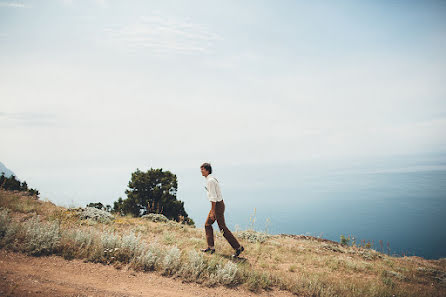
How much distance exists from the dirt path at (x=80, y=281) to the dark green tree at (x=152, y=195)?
13.7 m

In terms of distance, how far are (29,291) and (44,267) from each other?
4.27 ft

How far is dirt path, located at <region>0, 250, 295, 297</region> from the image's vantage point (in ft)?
12.0

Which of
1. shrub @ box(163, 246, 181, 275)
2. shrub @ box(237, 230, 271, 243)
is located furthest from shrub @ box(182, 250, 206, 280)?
shrub @ box(237, 230, 271, 243)

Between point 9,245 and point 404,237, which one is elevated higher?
point 9,245

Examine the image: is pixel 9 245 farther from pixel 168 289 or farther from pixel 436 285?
pixel 436 285

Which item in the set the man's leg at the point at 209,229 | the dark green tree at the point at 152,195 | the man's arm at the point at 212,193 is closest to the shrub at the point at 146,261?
the man's leg at the point at 209,229

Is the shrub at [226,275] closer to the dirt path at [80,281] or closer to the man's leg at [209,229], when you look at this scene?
the dirt path at [80,281]

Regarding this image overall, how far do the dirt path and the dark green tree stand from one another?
44.9ft

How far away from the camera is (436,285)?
7531 mm

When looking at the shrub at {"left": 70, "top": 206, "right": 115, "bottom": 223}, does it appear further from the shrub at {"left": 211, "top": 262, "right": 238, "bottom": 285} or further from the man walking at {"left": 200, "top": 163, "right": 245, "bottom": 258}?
the shrub at {"left": 211, "top": 262, "right": 238, "bottom": 285}

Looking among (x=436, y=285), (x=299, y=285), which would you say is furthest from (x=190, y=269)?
(x=436, y=285)

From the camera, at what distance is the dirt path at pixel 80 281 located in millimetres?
3643

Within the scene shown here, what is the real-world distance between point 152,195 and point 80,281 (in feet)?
50.9

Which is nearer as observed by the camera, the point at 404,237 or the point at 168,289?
the point at 168,289
